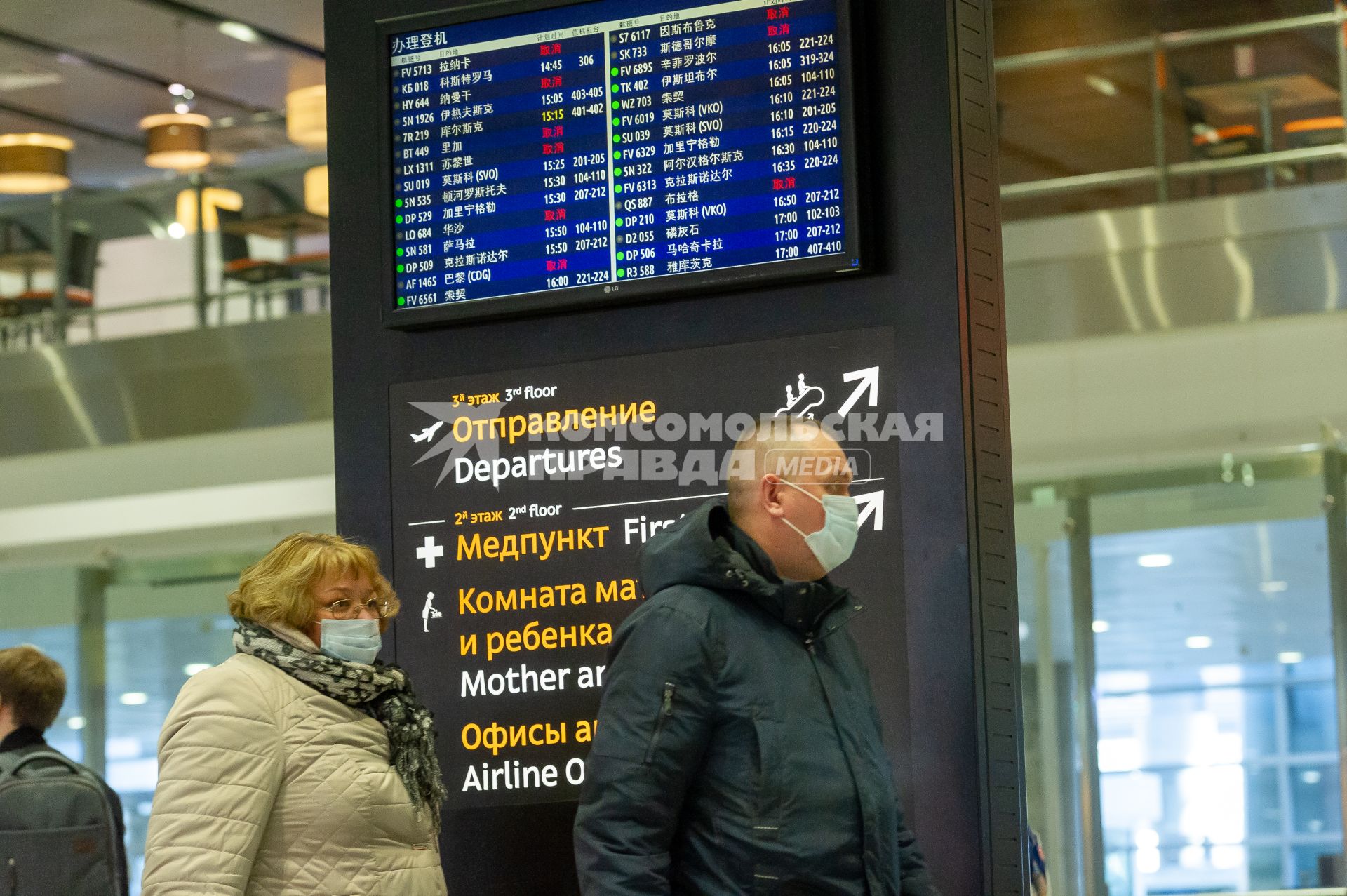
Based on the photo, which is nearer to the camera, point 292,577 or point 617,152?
point 292,577

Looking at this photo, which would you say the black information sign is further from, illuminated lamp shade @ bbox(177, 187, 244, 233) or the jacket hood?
illuminated lamp shade @ bbox(177, 187, 244, 233)

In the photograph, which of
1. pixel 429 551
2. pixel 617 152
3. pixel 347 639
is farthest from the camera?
pixel 429 551

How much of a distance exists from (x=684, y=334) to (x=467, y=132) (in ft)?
2.05

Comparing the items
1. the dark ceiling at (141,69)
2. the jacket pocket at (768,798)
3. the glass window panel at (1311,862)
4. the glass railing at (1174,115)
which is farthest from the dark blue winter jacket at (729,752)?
the dark ceiling at (141,69)

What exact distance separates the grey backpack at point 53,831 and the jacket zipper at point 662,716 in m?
1.94

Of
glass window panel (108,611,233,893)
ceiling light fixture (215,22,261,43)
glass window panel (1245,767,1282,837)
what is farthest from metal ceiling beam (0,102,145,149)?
glass window panel (1245,767,1282,837)

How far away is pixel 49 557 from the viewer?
11.7 m

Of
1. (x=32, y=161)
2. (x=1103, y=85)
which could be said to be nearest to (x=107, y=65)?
(x=32, y=161)

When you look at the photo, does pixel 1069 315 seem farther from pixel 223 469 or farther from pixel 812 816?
pixel 812 816

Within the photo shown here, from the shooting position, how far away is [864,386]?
3480 millimetres

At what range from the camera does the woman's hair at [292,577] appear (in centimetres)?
304

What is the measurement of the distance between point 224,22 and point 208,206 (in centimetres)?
145

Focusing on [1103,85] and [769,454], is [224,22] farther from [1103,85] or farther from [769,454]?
[769,454]

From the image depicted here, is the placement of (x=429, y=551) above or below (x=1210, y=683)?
above
